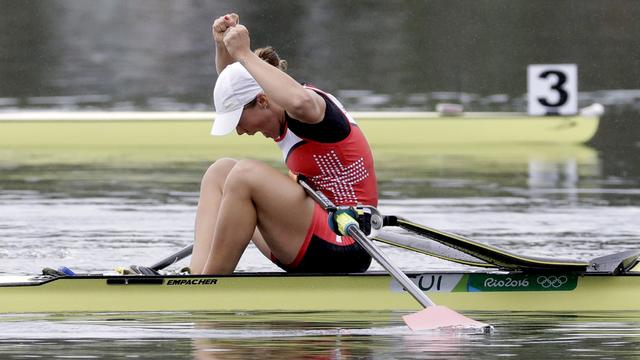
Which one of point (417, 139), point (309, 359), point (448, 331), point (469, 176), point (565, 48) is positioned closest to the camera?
point (309, 359)

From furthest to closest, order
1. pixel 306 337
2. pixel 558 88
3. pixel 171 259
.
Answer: pixel 558 88 → pixel 171 259 → pixel 306 337

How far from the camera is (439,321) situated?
824cm

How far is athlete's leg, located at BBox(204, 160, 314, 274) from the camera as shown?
28.0 ft

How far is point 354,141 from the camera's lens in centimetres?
866

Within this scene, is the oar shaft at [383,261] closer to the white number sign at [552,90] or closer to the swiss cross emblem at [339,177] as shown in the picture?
the swiss cross emblem at [339,177]

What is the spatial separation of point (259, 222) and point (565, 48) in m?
30.3

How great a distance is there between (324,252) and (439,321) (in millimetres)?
783

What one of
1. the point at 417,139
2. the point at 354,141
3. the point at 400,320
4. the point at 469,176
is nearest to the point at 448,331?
the point at 400,320

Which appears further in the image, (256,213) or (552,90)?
(552,90)

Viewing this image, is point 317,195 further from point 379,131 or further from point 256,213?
point 379,131

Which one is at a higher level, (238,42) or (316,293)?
(238,42)

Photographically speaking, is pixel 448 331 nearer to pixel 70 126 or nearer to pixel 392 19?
pixel 70 126

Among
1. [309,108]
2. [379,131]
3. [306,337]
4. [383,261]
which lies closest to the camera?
[306,337]

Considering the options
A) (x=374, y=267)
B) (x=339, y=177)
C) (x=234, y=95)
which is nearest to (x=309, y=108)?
(x=234, y=95)
